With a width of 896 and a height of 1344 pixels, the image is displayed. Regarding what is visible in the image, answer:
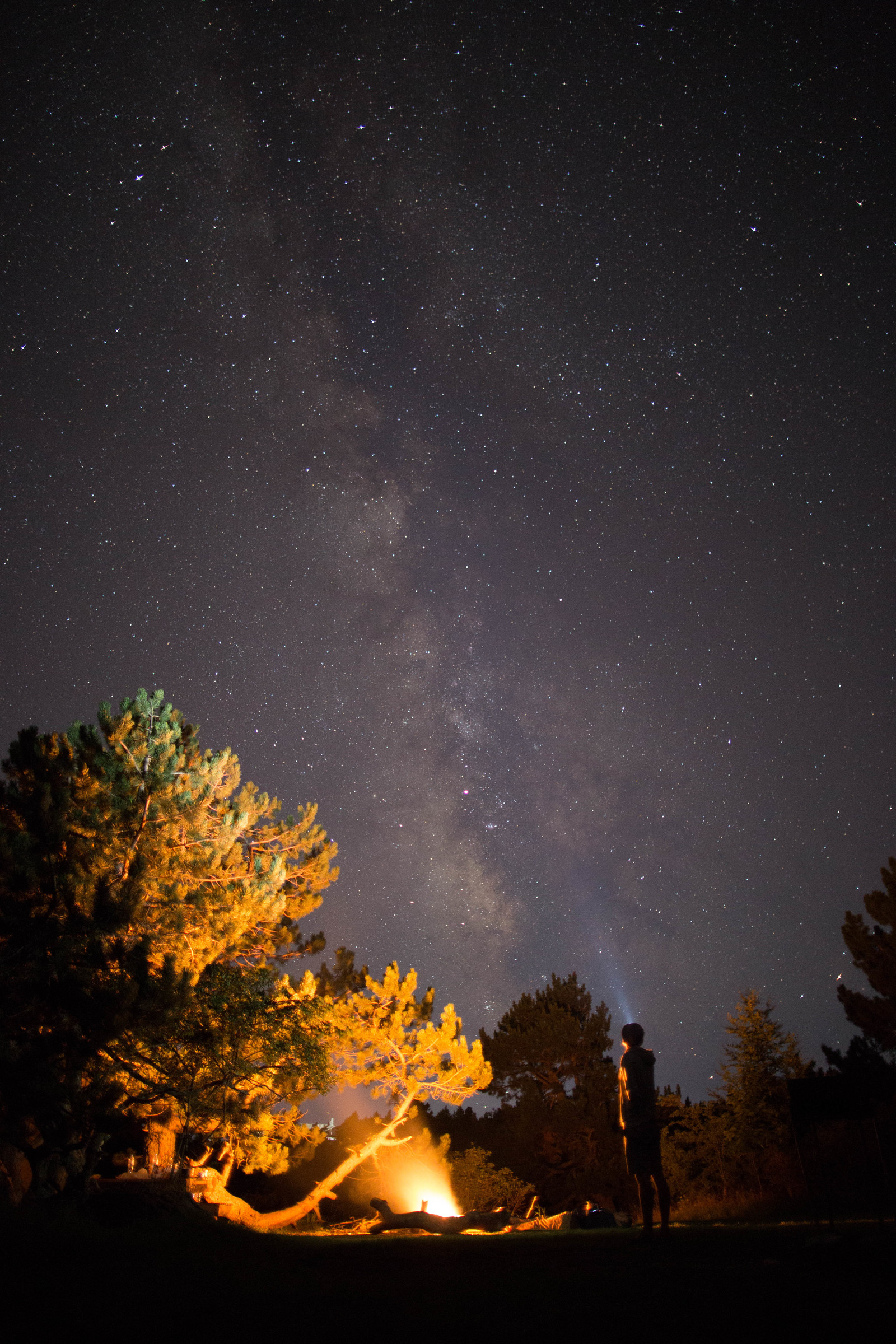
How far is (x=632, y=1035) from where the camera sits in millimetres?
A: 5805

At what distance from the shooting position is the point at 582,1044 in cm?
2770

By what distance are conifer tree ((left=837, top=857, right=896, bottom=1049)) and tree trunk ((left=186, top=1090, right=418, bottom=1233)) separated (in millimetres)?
11806

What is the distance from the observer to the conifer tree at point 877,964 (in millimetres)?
18562

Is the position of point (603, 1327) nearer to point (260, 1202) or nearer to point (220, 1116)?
point (220, 1116)

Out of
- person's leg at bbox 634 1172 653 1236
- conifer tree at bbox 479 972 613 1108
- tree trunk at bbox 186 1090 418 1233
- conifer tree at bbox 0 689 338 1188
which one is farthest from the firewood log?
conifer tree at bbox 479 972 613 1108

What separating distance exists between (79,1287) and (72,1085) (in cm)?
527

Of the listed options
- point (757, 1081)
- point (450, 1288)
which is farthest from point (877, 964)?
point (450, 1288)

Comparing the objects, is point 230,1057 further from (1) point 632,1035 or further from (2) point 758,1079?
(2) point 758,1079

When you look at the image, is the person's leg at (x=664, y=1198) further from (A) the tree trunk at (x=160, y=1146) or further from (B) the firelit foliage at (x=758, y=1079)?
(B) the firelit foliage at (x=758, y=1079)

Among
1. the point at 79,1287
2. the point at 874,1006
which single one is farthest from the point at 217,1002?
the point at 874,1006

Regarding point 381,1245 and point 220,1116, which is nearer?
→ point 381,1245

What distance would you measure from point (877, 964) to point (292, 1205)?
15221mm

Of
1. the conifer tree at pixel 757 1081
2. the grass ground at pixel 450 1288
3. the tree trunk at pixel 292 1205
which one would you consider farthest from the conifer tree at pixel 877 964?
the grass ground at pixel 450 1288

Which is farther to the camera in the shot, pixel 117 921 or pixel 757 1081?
pixel 757 1081
